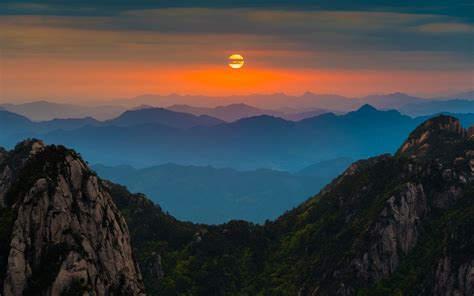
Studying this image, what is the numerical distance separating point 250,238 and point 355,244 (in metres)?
34.6

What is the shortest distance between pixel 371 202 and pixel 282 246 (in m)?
24.1

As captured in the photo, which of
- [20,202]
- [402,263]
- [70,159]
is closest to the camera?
[20,202]

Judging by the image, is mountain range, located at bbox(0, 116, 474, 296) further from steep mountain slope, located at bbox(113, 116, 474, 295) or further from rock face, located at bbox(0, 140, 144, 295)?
steep mountain slope, located at bbox(113, 116, 474, 295)

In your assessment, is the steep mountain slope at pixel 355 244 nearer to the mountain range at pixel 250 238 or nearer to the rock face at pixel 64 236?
the mountain range at pixel 250 238

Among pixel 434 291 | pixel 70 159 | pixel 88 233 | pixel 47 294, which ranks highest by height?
pixel 70 159

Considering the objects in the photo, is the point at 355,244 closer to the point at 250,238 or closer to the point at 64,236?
the point at 250,238

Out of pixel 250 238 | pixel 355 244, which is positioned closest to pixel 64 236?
pixel 355 244

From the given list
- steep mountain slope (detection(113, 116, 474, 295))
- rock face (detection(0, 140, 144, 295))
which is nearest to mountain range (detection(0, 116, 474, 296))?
rock face (detection(0, 140, 144, 295))

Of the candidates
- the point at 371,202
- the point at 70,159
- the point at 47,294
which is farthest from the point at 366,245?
the point at 47,294

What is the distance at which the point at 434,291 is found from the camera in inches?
4658

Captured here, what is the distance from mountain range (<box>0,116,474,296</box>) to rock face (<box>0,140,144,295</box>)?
5.0 inches

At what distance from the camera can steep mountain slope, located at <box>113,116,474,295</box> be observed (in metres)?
126

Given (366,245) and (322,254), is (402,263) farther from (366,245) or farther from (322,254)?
(322,254)

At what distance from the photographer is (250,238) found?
166 metres
